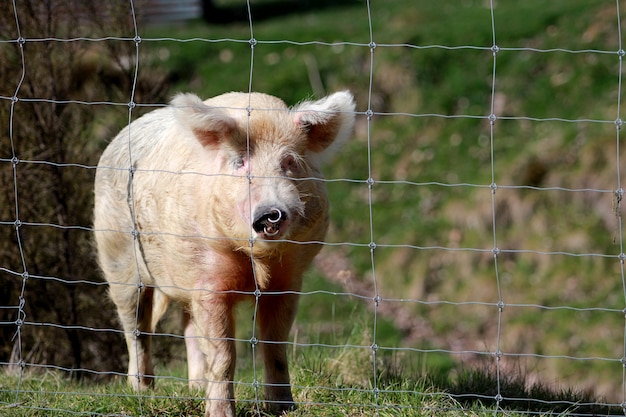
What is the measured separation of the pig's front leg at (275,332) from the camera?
5.23m

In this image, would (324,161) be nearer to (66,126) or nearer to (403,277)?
(66,126)

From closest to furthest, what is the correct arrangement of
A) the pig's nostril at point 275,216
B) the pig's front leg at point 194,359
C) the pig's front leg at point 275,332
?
the pig's nostril at point 275,216
the pig's front leg at point 275,332
the pig's front leg at point 194,359

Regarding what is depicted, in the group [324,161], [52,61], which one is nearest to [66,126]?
[52,61]

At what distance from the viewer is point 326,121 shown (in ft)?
16.4

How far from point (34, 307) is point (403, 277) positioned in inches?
242

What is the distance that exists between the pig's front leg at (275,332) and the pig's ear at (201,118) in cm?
95

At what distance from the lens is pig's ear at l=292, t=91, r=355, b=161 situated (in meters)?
4.96

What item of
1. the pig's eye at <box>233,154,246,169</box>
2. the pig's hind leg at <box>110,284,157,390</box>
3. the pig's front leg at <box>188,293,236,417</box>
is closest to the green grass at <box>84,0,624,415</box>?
the pig's hind leg at <box>110,284,157,390</box>

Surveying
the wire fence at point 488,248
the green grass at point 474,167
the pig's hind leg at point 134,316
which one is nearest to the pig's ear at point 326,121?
the pig's hind leg at point 134,316

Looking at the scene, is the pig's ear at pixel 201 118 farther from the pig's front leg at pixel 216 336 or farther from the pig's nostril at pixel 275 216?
the pig's front leg at pixel 216 336

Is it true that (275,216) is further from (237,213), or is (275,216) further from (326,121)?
(326,121)

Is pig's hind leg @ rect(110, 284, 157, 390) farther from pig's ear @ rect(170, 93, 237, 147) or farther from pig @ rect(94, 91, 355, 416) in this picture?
pig's ear @ rect(170, 93, 237, 147)

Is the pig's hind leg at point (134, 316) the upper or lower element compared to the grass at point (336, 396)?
upper

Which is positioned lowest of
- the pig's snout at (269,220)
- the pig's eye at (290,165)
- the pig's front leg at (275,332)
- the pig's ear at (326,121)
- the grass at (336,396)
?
the grass at (336,396)
